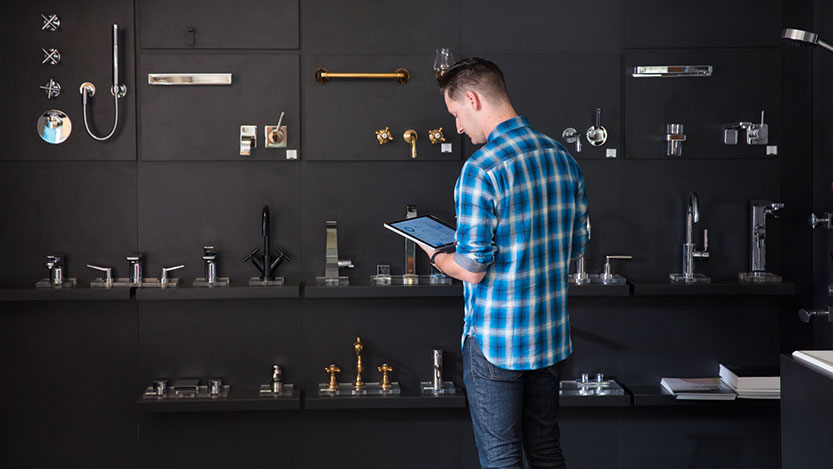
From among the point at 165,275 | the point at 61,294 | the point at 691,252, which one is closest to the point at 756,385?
the point at 691,252

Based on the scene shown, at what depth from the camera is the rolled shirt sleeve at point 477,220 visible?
87.4 inches

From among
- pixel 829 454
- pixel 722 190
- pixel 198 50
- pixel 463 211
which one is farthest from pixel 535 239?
pixel 198 50

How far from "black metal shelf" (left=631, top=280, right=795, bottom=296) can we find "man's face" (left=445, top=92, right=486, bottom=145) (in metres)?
1.27

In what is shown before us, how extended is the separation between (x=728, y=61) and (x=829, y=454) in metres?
2.10

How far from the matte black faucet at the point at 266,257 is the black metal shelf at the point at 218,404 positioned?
50cm

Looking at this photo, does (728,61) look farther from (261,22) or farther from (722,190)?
(261,22)

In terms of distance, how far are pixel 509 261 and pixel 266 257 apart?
1427mm

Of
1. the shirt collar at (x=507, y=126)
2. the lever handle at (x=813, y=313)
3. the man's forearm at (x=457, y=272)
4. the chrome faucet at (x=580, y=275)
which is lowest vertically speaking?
the lever handle at (x=813, y=313)

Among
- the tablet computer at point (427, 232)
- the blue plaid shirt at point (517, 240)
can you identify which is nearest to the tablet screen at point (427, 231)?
the tablet computer at point (427, 232)

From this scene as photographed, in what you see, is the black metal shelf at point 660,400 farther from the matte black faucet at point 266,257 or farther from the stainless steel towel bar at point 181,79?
the stainless steel towel bar at point 181,79

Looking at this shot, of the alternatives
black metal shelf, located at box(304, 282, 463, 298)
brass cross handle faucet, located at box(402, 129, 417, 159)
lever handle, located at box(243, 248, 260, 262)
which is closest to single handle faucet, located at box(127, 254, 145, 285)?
lever handle, located at box(243, 248, 260, 262)

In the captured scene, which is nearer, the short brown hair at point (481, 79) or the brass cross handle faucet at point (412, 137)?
the short brown hair at point (481, 79)

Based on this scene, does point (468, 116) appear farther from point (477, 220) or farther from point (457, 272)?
point (457, 272)

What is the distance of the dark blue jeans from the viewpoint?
2.30 m
